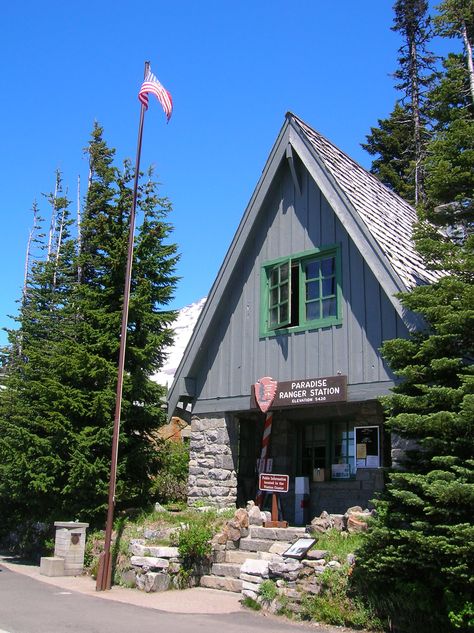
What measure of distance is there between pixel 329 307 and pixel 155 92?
18.6 feet

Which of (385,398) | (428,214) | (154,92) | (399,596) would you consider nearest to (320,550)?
(399,596)

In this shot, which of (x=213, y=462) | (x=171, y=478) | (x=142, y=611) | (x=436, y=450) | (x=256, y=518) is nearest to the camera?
(x=436, y=450)

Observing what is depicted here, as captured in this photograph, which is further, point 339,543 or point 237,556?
point 237,556

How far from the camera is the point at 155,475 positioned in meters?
15.6

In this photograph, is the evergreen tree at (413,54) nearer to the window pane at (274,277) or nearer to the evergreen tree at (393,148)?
the evergreen tree at (393,148)

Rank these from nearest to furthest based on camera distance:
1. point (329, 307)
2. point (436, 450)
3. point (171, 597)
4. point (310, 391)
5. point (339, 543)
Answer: point (436, 450)
point (339, 543)
point (171, 597)
point (310, 391)
point (329, 307)

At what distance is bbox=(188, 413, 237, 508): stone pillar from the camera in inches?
543

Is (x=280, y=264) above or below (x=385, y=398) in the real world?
above

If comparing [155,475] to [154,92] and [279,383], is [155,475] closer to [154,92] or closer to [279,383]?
[279,383]

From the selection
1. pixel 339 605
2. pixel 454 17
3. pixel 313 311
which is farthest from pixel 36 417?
pixel 454 17

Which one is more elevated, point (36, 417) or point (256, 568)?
point (36, 417)

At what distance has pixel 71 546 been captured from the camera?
13.2m

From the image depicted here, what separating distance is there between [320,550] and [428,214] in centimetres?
517

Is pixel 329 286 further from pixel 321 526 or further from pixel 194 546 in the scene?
pixel 194 546
